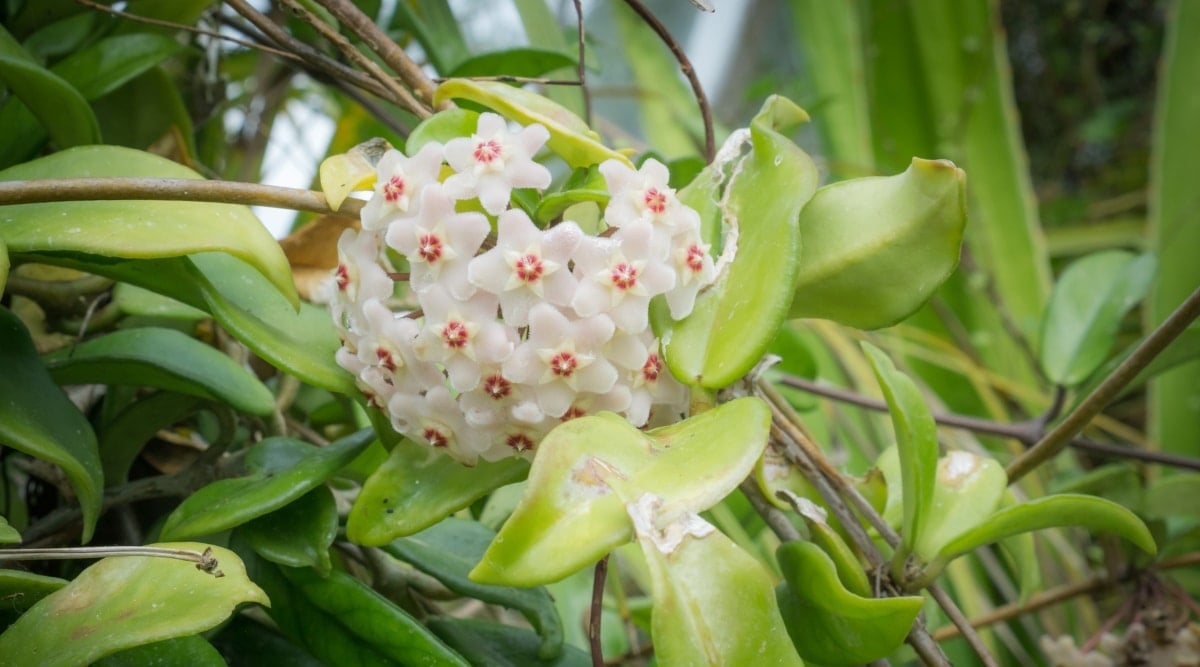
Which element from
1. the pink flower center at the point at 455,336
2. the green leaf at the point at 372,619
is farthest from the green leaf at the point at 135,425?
the pink flower center at the point at 455,336

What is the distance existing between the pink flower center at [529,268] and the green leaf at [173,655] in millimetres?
233

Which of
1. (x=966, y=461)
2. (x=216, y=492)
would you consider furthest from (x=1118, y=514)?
(x=216, y=492)

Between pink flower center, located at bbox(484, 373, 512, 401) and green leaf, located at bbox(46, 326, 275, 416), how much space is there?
0.60 ft

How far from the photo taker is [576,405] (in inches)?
18.3

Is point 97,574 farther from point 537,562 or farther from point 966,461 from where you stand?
point 966,461

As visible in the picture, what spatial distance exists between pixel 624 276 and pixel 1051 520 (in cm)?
28

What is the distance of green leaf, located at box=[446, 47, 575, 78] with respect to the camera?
2.56 feet

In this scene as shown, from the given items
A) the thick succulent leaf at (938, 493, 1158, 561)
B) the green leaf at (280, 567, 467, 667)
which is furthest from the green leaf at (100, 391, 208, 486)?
the thick succulent leaf at (938, 493, 1158, 561)

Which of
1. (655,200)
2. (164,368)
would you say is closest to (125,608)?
(164,368)

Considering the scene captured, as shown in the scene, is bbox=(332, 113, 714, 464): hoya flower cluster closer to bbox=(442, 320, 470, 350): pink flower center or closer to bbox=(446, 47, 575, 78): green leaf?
bbox=(442, 320, 470, 350): pink flower center

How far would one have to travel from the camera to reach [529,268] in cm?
44

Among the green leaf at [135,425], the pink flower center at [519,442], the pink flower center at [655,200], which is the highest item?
the pink flower center at [655,200]

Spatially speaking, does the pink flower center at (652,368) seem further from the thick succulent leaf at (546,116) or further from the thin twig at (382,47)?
the thin twig at (382,47)

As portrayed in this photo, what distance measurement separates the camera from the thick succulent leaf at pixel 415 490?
48 centimetres
